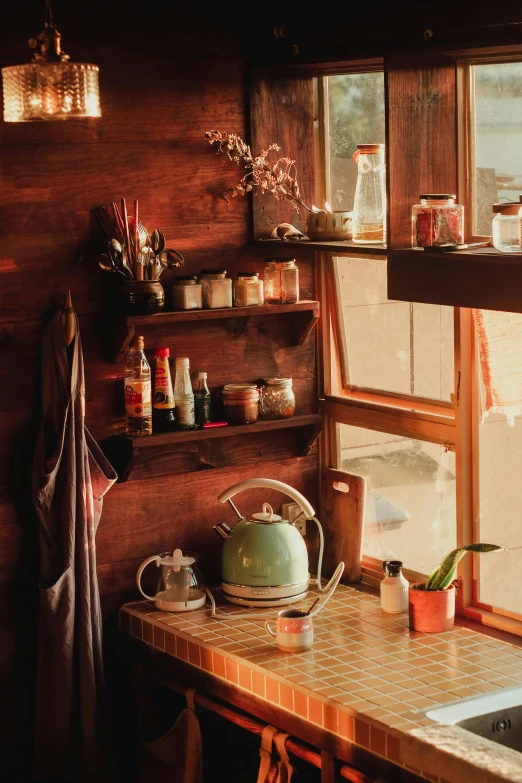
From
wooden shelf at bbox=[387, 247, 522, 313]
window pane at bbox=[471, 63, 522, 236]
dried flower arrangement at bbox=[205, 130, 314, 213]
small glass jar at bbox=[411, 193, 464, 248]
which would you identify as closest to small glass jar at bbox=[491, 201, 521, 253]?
wooden shelf at bbox=[387, 247, 522, 313]

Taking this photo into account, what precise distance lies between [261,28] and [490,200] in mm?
927

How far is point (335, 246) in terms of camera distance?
337 cm

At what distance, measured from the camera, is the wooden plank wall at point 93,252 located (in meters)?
3.34

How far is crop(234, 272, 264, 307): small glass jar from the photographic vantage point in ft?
11.8

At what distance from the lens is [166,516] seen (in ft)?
12.1

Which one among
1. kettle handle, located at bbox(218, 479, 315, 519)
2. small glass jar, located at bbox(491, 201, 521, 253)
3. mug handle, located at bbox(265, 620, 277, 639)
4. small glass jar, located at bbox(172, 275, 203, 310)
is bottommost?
mug handle, located at bbox(265, 620, 277, 639)

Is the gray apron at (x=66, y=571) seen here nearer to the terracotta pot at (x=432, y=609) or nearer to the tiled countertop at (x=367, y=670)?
the tiled countertop at (x=367, y=670)

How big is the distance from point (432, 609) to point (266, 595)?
0.51 meters

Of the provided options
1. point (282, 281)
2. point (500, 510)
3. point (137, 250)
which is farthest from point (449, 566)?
point (137, 250)

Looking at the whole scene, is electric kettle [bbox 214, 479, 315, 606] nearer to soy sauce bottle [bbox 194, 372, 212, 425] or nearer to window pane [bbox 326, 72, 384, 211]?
soy sauce bottle [bbox 194, 372, 212, 425]

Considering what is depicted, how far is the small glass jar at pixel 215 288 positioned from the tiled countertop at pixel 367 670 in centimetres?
91

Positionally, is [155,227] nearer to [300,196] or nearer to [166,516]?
[300,196]

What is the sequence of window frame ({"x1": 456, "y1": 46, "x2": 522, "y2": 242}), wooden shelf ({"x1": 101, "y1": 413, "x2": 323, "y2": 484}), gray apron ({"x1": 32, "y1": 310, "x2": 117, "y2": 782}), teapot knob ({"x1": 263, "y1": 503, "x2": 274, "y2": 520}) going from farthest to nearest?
1. teapot knob ({"x1": 263, "y1": 503, "x2": 274, "y2": 520})
2. wooden shelf ({"x1": 101, "y1": 413, "x2": 323, "y2": 484})
3. gray apron ({"x1": 32, "y1": 310, "x2": 117, "y2": 782})
4. window frame ({"x1": 456, "y1": 46, "x2": 522, "y2": 242})

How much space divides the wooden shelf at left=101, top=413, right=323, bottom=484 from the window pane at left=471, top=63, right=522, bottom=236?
2.92ft
